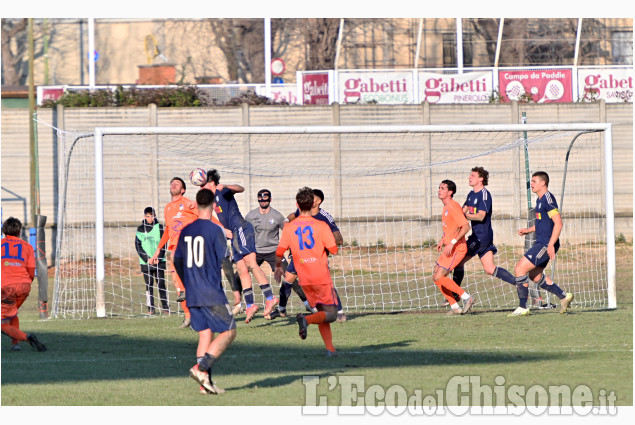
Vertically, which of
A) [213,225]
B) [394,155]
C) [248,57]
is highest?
[248,57]

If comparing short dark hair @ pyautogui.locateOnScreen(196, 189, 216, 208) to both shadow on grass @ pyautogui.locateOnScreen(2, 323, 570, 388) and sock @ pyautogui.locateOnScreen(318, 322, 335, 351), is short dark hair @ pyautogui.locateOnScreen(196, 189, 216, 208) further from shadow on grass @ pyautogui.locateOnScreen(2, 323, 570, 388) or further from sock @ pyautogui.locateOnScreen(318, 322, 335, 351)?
sock @ pyautogui.locateOnScreen(318, 322, 335, 351)

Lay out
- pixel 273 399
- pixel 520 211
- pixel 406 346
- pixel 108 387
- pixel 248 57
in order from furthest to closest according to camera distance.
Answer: pixel 248 57 < pixel 520 211 < pixel 406 346 < pixel 108 387 < pixel 273 399

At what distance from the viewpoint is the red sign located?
28500 mm

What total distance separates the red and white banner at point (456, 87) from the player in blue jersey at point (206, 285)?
21.5 metres

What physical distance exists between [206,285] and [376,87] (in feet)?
70.6

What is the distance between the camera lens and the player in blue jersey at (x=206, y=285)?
758cm

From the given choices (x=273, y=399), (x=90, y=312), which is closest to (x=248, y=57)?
(x=90, y=312)

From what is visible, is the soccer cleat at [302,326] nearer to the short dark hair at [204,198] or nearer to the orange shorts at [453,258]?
the short dark hair at [204,198]

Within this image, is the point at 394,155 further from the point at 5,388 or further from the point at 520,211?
the point at 5,388

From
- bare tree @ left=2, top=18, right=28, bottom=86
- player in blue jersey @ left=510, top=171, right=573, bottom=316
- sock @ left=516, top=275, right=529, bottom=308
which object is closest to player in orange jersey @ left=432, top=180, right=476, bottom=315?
sock @ left=516, top=275, right=529, bottom=308

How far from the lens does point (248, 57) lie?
1839 inches

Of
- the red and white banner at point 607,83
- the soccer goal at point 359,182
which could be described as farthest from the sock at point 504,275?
the red and white banner at point 607,83

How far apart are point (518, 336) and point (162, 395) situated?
474 centimetres

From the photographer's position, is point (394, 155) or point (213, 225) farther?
point (394, 155)
